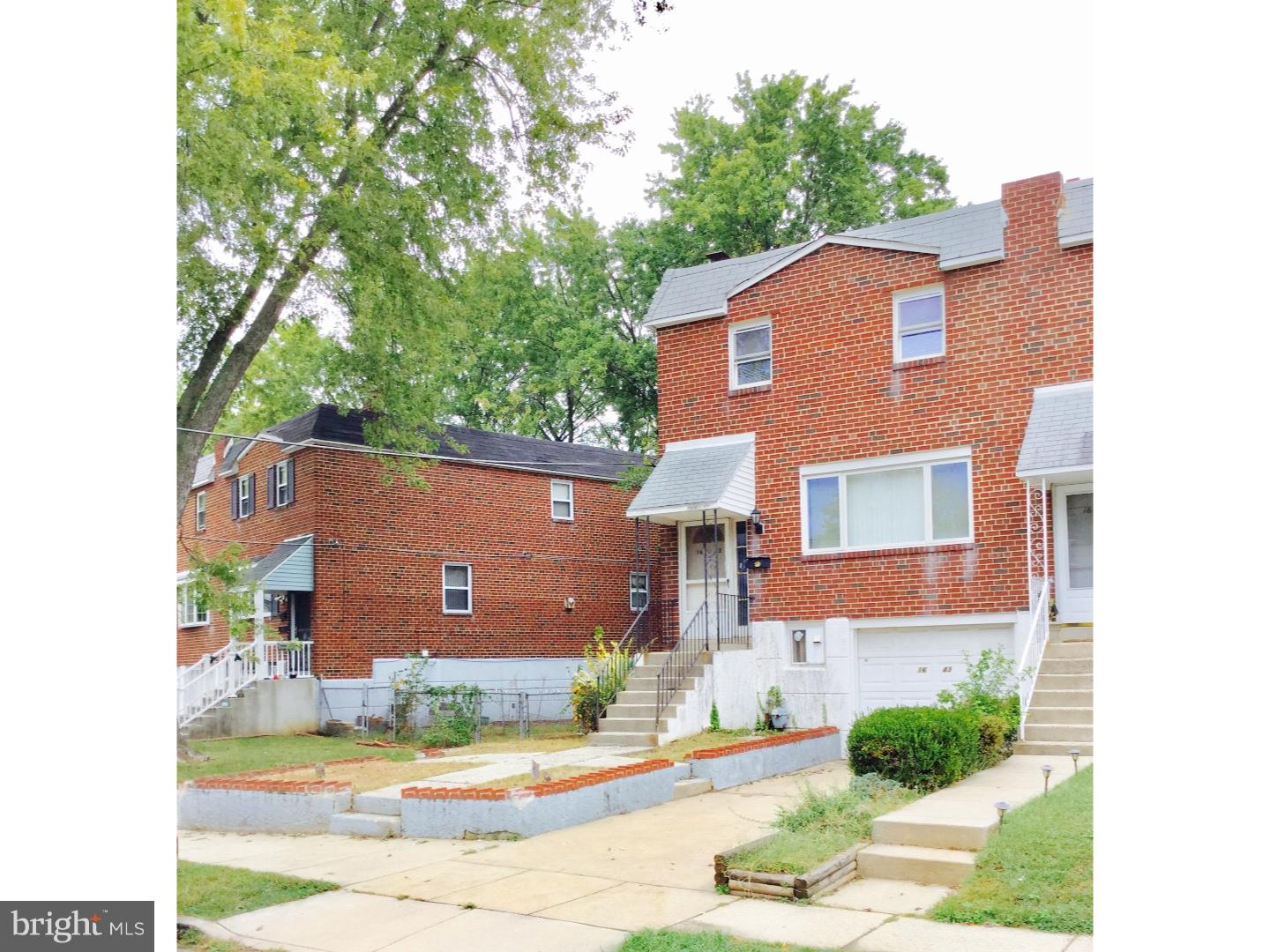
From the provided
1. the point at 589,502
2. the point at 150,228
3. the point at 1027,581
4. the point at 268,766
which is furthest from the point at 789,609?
the point at 589,502

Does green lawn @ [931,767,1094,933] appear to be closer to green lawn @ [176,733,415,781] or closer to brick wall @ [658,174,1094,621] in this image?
brick wall @ [658,174,1094,621]

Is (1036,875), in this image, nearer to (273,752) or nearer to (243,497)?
(273,752)

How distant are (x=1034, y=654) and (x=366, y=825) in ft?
12.3

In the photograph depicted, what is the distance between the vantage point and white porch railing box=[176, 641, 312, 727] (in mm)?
11477

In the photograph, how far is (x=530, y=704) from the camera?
1334 centimetres

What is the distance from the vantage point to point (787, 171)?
16.9ft

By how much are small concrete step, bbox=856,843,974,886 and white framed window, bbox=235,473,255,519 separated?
11681mm

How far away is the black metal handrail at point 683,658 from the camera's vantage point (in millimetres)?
8586

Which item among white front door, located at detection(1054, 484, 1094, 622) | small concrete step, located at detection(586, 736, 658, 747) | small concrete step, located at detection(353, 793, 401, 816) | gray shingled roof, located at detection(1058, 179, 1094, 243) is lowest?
small concrete step, located at detection(586, 736, 658, 747)

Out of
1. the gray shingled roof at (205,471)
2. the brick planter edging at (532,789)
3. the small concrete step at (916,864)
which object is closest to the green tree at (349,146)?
the brick planter edging at (532,789)

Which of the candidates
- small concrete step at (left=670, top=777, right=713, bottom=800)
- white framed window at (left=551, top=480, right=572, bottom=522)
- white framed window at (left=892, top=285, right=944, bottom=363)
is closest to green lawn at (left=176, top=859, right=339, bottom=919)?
small concrete step at (left=670, top=777, right=713, bottom=800)

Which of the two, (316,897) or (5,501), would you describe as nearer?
(5,501)
